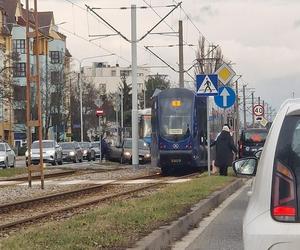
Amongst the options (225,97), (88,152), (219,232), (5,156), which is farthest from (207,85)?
(88,152)

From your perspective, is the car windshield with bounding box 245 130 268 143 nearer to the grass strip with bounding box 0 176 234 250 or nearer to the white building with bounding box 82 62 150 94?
the grass strip with bounding box 0 176 234 250

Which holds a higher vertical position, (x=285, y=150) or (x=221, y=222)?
(x=285, y=150)

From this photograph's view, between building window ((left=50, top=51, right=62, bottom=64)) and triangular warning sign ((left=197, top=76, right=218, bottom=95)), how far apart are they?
6322 cm

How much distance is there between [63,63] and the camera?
266ft

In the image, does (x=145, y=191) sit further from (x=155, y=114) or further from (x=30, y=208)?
(x=155, y=114)

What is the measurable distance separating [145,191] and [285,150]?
45.4 feet

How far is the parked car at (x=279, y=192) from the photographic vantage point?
4.42 meters

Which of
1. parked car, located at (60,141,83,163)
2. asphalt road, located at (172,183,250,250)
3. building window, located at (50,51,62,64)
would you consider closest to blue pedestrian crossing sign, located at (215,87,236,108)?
asphalt road, located at (172,183,250,250)

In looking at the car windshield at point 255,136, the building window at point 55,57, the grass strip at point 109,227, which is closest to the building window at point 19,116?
the building window at point 55,57

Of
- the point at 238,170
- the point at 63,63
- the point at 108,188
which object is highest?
the point at 63,63

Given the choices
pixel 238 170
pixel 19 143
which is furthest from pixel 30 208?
pixel 19 143

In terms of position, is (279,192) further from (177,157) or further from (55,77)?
(55,77)

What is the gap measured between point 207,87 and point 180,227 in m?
10.1

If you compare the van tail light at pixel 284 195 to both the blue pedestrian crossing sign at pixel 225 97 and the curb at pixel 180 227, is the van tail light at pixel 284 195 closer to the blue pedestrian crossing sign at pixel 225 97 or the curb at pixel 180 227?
the curb at pixel 180 227
